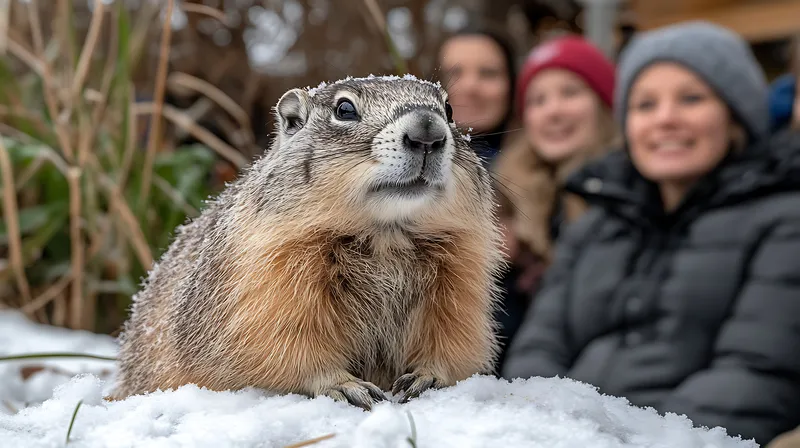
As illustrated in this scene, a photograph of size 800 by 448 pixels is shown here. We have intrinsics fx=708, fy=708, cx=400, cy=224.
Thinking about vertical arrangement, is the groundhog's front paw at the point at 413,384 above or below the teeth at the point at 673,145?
below

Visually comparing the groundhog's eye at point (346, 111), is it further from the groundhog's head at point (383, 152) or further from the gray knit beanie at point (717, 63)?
the gray knit beanie at point (717, 63)

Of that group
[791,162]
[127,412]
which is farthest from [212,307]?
[791,162]

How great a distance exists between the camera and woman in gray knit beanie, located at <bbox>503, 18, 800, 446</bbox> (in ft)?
8.60

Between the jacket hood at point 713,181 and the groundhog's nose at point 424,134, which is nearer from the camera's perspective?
the groundhog's nose at point 424,134

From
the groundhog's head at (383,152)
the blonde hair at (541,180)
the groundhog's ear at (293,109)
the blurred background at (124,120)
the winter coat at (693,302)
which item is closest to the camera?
the groundhog's head at (383,152)

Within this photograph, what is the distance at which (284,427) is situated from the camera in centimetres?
117

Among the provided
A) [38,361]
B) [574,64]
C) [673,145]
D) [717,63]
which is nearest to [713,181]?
[673,145]

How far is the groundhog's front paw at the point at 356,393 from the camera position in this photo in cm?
124

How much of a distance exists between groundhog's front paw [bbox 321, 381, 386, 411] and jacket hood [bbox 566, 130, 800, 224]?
2194 millimetres

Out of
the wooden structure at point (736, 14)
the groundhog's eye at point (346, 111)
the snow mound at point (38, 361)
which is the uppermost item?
the wooden structure at point (736, 14)

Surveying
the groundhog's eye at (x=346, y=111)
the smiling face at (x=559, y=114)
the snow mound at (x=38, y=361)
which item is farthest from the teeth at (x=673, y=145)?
the snow mound at (x=38, y=361)

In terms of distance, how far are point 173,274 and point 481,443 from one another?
993 mm

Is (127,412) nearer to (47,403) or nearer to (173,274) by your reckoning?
(47,403)

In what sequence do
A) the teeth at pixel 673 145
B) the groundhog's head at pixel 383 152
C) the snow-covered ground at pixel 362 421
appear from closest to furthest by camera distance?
the snow-covered ground at pixel 362 421 → the groundhog's head at pixel 383 152 → the teeth at pixel 673 145
